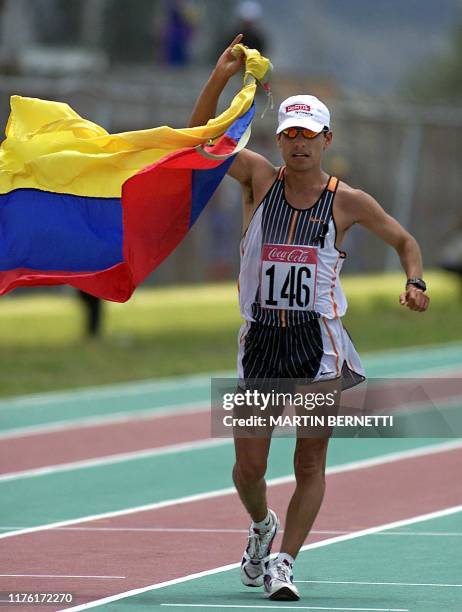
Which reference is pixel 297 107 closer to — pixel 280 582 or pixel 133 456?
pixel 280 582

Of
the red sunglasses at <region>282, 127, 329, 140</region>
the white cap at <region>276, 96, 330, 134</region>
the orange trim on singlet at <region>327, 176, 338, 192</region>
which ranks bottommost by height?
the orange trim on singlet at <region>327, 176, 338, 192</region>

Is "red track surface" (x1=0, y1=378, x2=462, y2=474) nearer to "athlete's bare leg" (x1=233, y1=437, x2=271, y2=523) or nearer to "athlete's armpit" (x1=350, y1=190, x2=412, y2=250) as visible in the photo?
"athlete's bare leg" (x1=233, y1=437, x2=271, y2=523)

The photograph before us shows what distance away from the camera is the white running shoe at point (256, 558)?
8.70 meters

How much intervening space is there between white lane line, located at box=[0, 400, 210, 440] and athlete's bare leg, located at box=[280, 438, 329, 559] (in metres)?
6.78

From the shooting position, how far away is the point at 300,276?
8531 mm

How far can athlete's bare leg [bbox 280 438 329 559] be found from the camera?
8.50 m

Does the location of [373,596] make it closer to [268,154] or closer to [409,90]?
[268,154]

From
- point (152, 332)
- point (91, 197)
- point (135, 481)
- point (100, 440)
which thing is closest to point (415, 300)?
point (91, 197)

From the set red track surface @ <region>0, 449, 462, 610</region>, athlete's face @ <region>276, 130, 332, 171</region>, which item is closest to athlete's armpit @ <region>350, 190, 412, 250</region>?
athlete's face @ <region>276, 130, 332, 171</region>

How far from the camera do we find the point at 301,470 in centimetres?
858

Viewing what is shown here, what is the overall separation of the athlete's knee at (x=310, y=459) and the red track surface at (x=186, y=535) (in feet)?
2.28

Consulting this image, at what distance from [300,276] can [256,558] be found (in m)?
1.42

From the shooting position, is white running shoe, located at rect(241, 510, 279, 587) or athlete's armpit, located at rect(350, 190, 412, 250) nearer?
athlete's armpit, located at rect(350, 190, 412, 250)

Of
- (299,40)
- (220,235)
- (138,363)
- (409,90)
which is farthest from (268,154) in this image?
(299,40)
